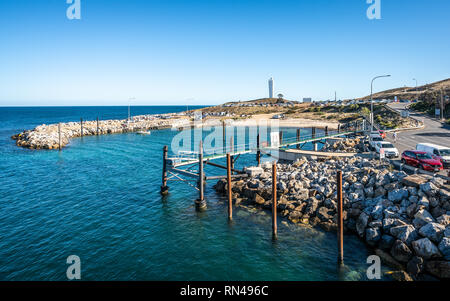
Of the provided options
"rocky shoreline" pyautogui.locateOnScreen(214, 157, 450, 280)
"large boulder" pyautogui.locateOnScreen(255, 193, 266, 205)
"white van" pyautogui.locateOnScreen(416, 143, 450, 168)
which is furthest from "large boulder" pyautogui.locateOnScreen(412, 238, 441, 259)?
"white van" pyautogui.locateOnScreen(416, 143, 450, 168)

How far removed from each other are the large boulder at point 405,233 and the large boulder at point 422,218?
0.63 m

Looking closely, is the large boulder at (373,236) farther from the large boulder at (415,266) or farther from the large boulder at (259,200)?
the large boulder at (259,200)

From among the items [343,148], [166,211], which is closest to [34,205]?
[166,211]

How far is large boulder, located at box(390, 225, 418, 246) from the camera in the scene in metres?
15.3

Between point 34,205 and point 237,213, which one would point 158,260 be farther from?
point 34,205

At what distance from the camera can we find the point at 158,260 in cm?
1627

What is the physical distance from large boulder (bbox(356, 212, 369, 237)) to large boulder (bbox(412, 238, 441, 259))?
3.18m

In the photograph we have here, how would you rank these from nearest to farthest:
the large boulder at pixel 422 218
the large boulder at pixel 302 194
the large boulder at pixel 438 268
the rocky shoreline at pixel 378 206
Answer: the large boulder at pixel 438 268 → the rocky shoreline at pixel 378 206 → the large boulder at pixel 422 218 → the large boulder at pixel 302 194

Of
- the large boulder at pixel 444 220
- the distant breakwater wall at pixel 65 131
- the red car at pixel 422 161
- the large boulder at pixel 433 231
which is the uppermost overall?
the distant breakwater wall at pixel 65 131

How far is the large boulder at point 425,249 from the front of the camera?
1419cm

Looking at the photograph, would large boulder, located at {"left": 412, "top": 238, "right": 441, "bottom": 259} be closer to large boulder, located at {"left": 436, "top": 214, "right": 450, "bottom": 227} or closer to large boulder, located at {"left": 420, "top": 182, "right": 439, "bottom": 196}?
large boulder, located at {"left": 436, "top": 214, "right": 450, "bottom": 227}

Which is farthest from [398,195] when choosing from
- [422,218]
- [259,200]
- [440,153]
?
[259,200]

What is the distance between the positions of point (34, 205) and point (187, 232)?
1542cm

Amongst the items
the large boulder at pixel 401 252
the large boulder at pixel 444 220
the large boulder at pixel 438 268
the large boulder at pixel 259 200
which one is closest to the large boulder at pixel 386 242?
the large boulder at pixel 401 252
